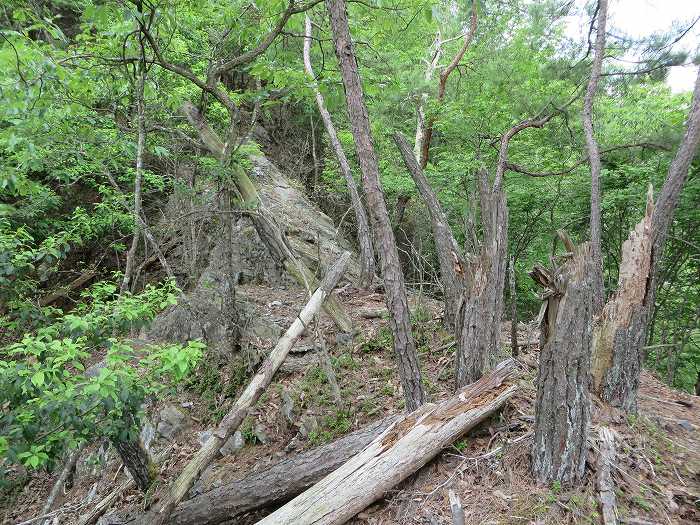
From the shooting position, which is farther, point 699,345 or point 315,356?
point 699,345

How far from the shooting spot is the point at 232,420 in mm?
4172

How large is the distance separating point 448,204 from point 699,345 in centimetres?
597

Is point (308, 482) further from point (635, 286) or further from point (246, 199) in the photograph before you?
point (246, 199)

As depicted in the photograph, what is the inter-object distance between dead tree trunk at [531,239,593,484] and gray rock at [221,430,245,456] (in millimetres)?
3638

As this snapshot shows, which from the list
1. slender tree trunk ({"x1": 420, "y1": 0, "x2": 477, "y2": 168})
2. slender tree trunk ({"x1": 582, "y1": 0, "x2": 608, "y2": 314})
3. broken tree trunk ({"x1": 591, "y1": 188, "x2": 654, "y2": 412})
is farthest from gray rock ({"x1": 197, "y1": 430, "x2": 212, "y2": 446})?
slender tree trunk ({"x1": 420, "y1": 0, "x2": 477, "y2": 168})

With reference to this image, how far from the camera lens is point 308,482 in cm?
377

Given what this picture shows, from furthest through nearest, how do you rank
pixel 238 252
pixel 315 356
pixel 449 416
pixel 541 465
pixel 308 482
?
pixel 238 252 < pixel 315 356 < pixel 308 482 < pixel 449 416 < pixel 541 465

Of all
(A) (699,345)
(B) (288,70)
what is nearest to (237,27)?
(B) (288,70)

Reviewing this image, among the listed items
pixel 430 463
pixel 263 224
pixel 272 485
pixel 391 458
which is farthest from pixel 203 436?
pixel 430 463

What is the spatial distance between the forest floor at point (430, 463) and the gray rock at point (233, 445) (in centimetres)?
6

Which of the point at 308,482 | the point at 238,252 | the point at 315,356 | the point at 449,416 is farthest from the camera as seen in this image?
the point at 238,252

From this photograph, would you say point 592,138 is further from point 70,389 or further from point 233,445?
point 70,389

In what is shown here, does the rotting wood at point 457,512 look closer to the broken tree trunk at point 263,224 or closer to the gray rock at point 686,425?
the gray rock at point 686,425

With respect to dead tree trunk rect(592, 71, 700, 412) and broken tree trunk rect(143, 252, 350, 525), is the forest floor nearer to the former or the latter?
dead tree trunk rect(592, 71, 700, 412)
